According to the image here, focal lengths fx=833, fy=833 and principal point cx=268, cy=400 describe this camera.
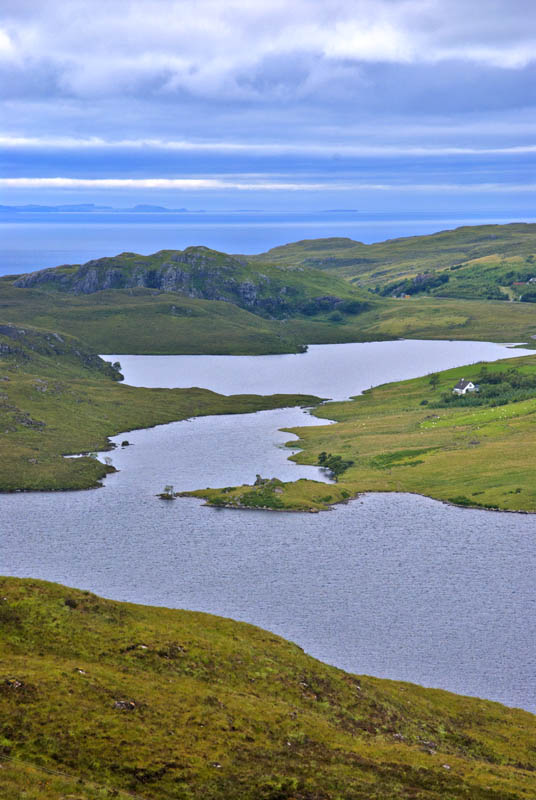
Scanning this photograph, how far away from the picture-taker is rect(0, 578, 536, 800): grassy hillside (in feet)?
153

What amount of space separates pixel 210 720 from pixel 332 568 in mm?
57385

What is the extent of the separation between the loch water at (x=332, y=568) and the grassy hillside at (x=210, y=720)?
10955 mm

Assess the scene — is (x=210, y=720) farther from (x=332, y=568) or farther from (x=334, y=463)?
(x=334, y=463)

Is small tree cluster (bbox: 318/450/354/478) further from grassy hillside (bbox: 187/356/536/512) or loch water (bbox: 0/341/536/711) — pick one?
loch water (bbox: 0/341/536/711)

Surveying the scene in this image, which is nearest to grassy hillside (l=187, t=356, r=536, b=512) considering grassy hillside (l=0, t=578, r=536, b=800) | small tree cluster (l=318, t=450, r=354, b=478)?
small tree cluster (l=318, t=450, r=354, b=478)

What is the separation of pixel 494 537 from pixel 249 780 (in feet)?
278

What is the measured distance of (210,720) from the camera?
54.5 m

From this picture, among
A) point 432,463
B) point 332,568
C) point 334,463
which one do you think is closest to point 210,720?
point 332,568

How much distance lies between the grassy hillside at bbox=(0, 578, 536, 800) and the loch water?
35.9 ft

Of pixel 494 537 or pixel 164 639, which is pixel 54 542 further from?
pixel 494 537

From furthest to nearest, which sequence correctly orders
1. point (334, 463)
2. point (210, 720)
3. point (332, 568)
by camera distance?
point (334, 463), point (332, 568), point (210, 720)

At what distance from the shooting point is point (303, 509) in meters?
138

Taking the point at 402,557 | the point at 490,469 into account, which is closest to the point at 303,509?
the point at 402,557

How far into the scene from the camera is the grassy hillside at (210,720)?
1838 inches
